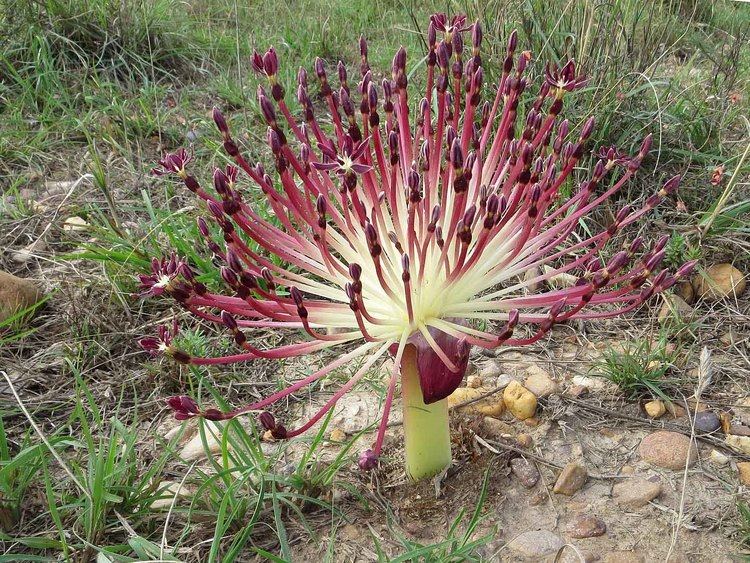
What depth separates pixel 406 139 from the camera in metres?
1.92

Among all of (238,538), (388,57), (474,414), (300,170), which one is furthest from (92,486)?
(388,57)

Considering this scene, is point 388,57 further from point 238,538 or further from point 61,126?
point 238,538

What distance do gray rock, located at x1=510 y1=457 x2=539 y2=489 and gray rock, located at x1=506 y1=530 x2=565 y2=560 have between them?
0.65ft

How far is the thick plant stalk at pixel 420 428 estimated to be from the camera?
6.12 ft

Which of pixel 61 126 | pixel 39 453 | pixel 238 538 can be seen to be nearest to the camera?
pixel 238 538

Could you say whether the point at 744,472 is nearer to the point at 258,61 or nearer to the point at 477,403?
the point at 477,403

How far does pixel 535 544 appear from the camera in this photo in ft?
6.09

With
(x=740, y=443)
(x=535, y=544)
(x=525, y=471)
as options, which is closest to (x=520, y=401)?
(x=525, y=471)

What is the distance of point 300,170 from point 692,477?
1.56 m

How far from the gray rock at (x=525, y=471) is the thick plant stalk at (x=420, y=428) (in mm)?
242

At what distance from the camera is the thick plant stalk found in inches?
73.4

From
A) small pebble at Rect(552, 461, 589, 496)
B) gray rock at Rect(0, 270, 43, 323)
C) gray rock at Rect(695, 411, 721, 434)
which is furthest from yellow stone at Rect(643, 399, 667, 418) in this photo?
gray rock at Rect(0, 270, 43, 323)

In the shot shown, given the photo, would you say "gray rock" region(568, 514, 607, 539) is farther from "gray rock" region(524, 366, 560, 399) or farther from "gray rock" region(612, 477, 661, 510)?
"gray rock" region(524, 366, 560, 399)

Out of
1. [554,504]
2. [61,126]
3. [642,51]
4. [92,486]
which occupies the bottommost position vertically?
[554,504]
